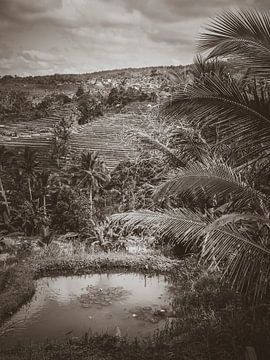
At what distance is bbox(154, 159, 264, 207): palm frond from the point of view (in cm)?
443

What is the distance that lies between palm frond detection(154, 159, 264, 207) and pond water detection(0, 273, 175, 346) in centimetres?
464

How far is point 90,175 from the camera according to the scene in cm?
1662

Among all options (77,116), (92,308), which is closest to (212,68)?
(92,308)

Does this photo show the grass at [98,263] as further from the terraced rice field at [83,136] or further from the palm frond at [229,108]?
the palm frond at [229,108]

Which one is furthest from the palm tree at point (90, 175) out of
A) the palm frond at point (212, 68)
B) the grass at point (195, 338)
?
the palm frond at point (212, 68)

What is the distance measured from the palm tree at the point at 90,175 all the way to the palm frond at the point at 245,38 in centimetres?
1270

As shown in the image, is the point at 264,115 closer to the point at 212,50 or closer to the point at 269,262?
the point at 212,50

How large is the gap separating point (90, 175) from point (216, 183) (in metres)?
12.5

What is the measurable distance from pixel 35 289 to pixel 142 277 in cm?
303

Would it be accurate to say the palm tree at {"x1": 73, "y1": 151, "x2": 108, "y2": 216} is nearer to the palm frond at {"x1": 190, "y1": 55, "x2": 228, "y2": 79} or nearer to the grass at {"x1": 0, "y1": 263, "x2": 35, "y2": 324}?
the grass at {"x1": 0, "y1": 263, "x2": 35, "y2": 324}

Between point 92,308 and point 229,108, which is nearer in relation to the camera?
point 229,108

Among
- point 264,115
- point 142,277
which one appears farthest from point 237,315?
point 142,277

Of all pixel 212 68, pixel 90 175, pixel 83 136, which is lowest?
pixel 90 175

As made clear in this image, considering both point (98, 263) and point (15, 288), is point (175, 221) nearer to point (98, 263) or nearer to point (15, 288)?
point (15, 288)
